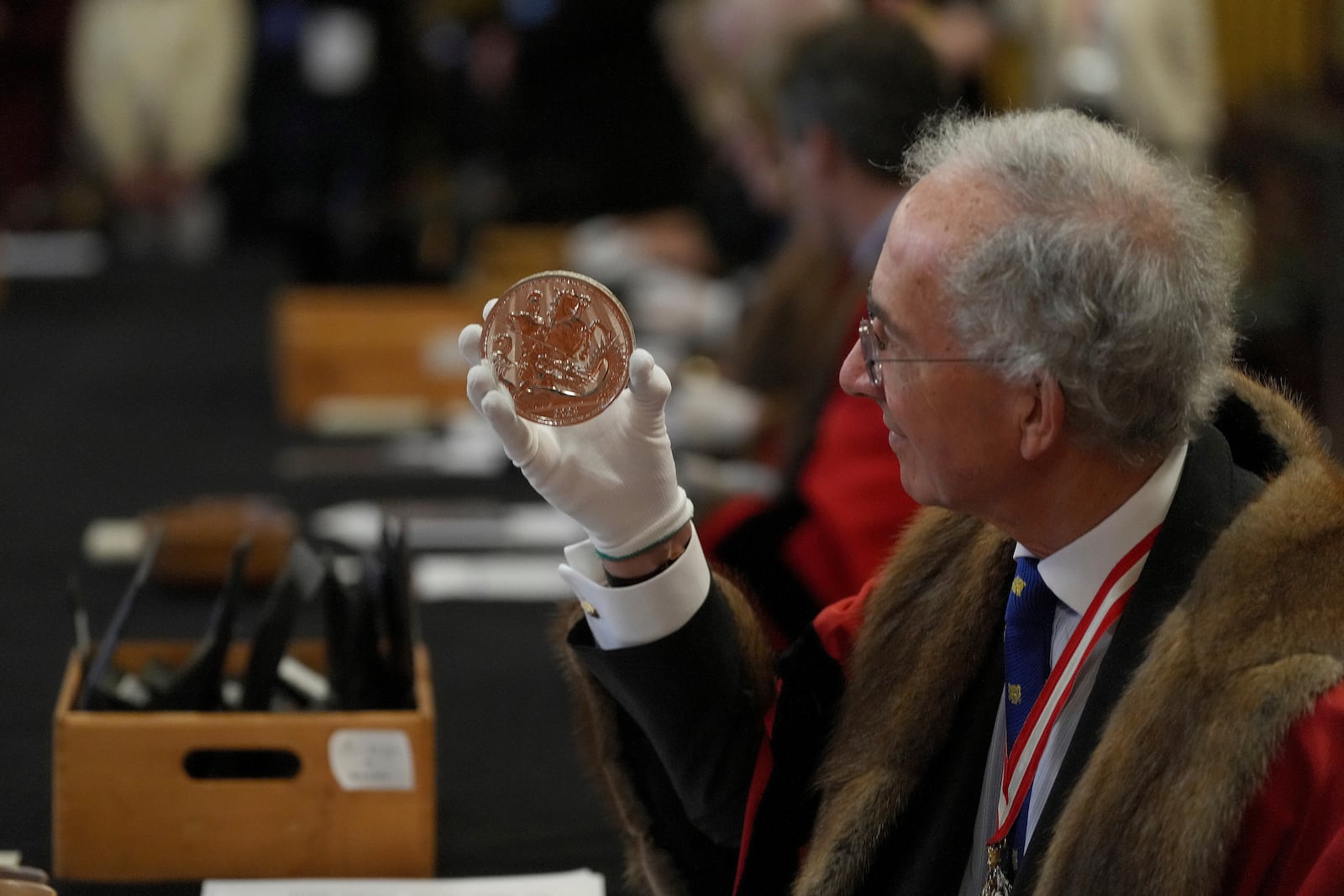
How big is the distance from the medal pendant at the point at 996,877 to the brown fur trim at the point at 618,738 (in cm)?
27

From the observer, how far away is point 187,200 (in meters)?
8.66

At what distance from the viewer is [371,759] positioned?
174 centimetres

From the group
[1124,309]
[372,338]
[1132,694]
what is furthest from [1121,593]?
[372,338]

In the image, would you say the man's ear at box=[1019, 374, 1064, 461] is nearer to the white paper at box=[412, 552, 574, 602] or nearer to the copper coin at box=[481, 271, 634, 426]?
the copper coin at box=[481, 271, 634, 426]

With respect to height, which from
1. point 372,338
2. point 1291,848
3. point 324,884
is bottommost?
point 372,338

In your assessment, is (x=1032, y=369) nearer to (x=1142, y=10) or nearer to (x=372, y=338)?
(x=372, y=338)

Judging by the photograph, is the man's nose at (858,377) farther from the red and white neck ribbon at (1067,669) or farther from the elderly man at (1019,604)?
the red and white neck ribbon at (1067,669)

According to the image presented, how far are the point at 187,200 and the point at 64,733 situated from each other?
7329 mm

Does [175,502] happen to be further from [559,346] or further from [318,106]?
[318,106]

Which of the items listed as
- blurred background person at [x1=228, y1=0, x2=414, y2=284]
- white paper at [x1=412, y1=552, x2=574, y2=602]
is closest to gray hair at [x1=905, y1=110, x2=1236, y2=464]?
white paper at [x1=412, y1=552, x2=574, y2=602]

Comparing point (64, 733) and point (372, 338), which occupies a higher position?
point (64, 733)

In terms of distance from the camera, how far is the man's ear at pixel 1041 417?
143cm

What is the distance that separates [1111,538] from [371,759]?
745 millimetres

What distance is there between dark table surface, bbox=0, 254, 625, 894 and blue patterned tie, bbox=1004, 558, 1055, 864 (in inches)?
20.2
